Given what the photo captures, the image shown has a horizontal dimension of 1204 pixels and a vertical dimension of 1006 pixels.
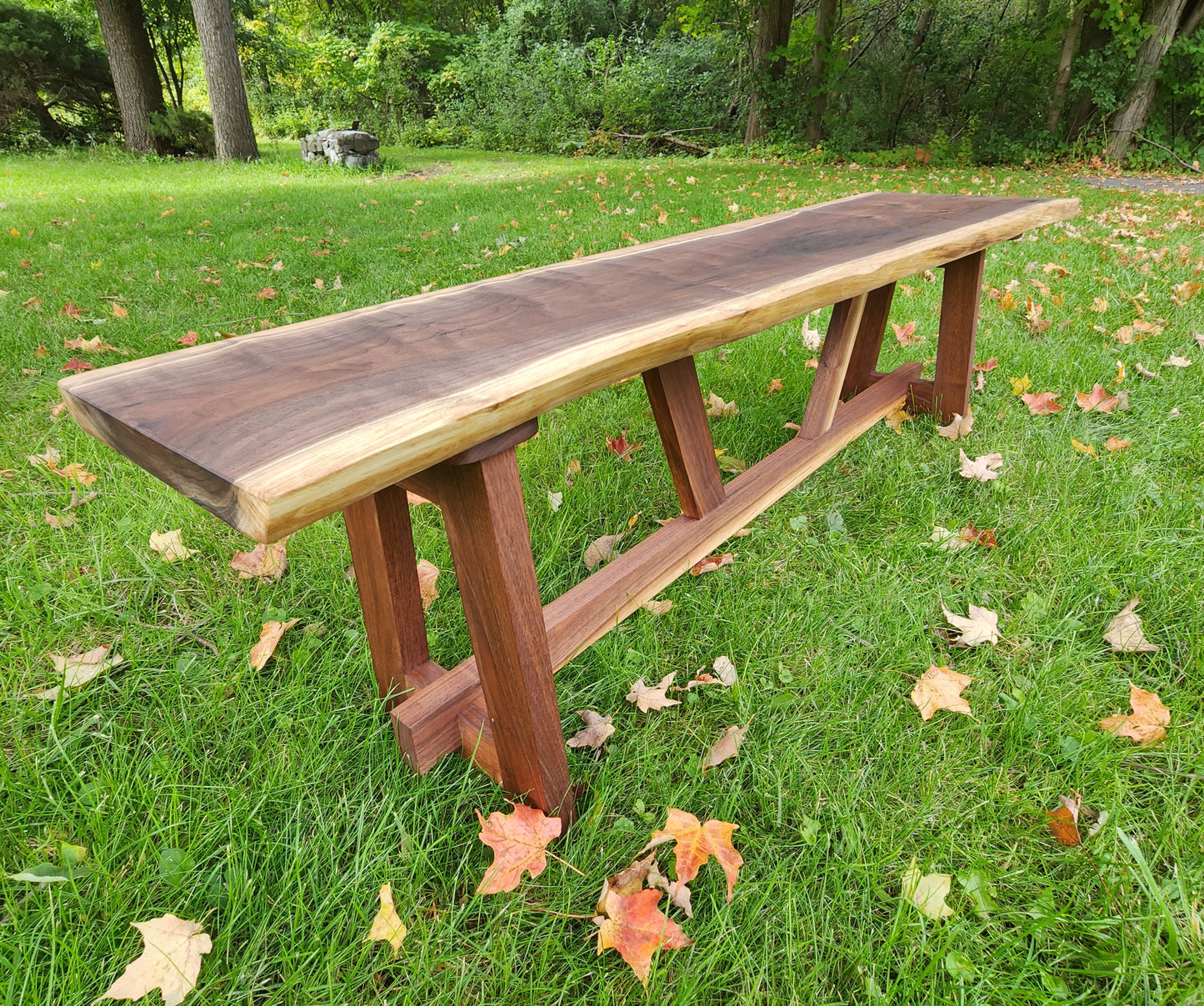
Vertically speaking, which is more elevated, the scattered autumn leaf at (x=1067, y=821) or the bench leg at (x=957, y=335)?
the bench leg at (x=957, y=335)

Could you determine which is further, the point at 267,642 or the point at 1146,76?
the point at 1146,76

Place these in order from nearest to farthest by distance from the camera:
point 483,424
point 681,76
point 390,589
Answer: point 483,424
point 390,589
point 681,76

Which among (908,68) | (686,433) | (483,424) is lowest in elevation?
(686,433)

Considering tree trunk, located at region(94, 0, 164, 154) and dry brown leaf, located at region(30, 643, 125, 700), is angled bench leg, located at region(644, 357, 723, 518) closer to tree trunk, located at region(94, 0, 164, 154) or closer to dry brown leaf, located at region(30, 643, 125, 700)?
dry brown leaf, located at region(30, 643, 125, 700)

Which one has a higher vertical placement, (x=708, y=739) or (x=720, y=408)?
(x=720, y=408)

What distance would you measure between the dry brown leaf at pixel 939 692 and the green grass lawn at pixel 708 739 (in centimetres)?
3

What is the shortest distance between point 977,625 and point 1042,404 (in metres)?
1.38

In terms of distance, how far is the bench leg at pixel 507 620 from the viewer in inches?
36.6

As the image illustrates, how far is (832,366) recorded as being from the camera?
197 cm

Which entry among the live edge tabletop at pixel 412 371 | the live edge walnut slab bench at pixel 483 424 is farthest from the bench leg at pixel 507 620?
the live edge tabletop at pixel 412 371

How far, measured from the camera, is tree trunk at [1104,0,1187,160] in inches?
334

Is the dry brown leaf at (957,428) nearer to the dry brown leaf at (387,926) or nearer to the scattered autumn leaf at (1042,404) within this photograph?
the scattered autumn leaf at (1042,404)

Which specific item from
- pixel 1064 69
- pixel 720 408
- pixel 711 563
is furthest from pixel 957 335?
pixel 1064 69

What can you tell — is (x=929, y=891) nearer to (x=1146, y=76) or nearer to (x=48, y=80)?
(x=1146, y=76)
